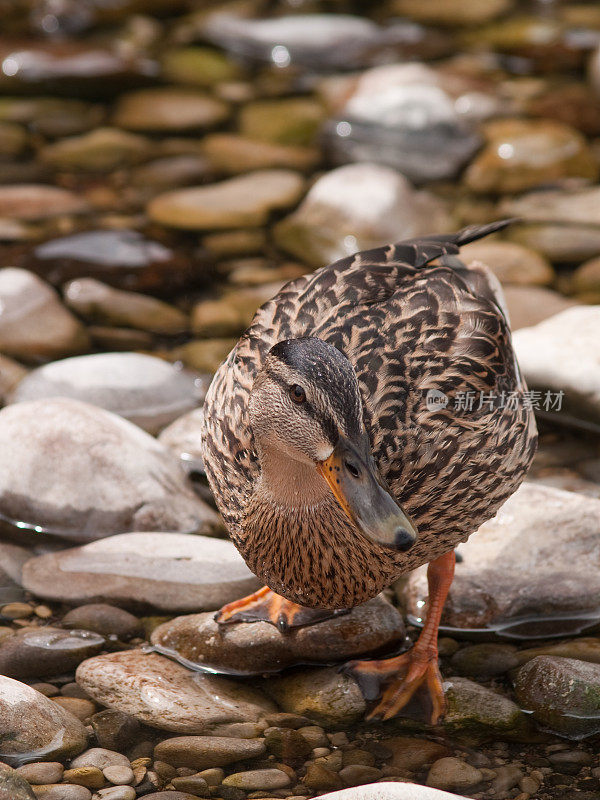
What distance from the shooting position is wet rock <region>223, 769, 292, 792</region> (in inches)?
150

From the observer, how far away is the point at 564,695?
13.7ft

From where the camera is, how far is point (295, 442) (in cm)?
357

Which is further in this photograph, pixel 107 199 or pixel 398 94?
pixel 398 94

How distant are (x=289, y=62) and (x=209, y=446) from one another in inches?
272

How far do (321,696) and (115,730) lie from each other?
0.79 meters

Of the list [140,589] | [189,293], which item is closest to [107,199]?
[189,293]

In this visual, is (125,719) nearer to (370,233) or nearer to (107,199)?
(370,233)

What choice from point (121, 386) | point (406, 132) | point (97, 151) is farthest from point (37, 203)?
point (406, 132)

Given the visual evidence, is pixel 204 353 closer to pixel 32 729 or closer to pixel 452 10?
pixel 32 729

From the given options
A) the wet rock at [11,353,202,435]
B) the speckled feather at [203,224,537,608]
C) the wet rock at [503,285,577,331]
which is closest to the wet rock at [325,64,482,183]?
the wet rock at [503,285,577,331]

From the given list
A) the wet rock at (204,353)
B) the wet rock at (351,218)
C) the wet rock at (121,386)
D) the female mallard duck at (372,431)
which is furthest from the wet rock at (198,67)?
the female mallard duck at (372,431)

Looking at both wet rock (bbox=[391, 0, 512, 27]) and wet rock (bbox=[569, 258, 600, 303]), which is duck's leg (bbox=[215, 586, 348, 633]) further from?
wet rock (bbox=[391, 0, 512, 27])

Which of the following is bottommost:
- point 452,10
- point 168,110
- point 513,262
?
point 513,262

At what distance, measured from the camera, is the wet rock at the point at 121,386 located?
5871 millimetres
